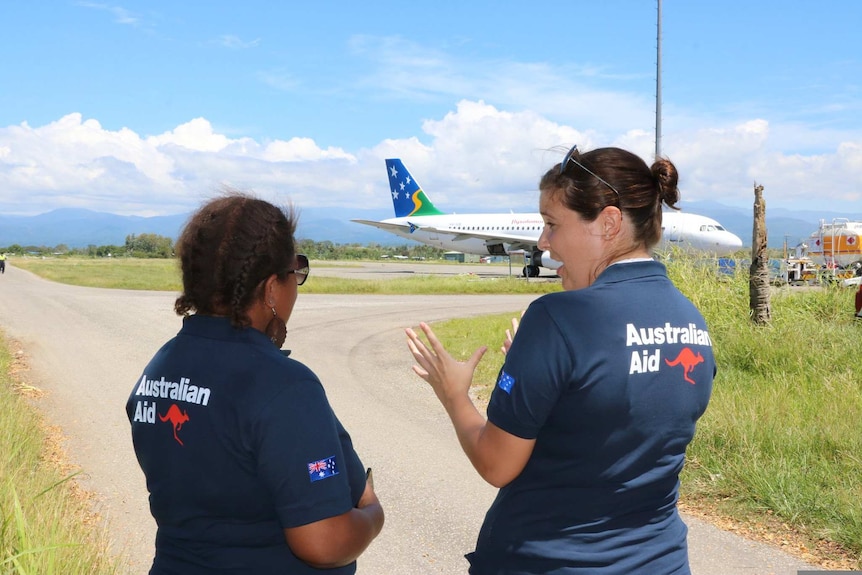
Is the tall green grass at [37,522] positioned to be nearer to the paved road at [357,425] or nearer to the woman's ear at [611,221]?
the paved road at [357,425]

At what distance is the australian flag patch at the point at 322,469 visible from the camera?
1.84 m

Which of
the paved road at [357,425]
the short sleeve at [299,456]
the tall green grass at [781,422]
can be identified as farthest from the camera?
the tall green grass at [781,422]

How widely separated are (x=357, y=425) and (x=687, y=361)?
6174 millimetres

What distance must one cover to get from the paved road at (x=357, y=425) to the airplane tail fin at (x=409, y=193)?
106 feet

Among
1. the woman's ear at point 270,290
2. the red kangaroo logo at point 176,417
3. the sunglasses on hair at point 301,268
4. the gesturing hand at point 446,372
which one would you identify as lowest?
the red kangaroo logo at point 176,417

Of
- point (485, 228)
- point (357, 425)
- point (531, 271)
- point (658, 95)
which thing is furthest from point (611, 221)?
point (485, 228)

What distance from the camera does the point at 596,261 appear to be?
217cm

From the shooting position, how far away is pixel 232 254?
201 cm

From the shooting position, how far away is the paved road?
470 cm

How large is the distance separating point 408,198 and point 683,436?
4982cm

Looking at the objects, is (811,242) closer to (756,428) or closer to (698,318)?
(756,428)

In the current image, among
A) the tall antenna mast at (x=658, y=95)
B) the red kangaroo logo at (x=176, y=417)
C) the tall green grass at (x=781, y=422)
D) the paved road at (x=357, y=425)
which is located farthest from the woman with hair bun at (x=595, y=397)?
the tall antenna mast at (x=658, y=95)

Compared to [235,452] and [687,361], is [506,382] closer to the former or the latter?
[687,361]

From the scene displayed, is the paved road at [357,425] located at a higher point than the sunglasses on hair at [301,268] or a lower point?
lower
